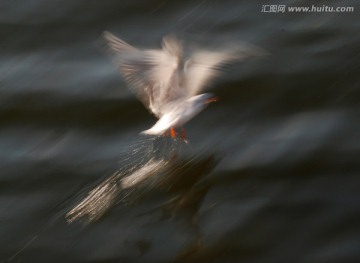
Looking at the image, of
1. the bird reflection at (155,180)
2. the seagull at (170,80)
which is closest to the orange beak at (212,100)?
the seagull at (170,80)

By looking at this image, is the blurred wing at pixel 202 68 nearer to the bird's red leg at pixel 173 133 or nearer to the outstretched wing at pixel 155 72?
the outstretched wing at pixel 155 72

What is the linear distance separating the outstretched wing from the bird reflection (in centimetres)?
22

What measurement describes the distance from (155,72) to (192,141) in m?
0.45

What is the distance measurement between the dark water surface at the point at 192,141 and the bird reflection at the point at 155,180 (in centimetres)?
1

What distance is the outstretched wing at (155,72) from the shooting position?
498 cm

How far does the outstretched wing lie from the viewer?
498 centimetres

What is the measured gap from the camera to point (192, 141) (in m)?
5.17

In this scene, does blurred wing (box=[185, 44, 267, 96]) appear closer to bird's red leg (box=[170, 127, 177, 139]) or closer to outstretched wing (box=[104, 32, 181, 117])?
outstretched wing (box=[104, 32, 181, 117])

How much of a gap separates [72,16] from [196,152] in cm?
159

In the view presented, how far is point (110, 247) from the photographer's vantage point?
14.9 ft

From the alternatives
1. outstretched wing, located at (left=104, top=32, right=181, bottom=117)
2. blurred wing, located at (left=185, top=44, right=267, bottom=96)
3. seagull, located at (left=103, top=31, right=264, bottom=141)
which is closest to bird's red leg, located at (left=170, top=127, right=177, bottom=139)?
seagull, located at (left=103, top=31, right=264, bottom=141)

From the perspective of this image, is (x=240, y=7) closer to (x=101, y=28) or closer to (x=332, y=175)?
A: (x=101, y=28)

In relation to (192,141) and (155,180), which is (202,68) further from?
(155,180)

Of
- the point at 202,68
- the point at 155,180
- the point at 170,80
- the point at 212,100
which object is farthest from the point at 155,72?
the point at 155,180
